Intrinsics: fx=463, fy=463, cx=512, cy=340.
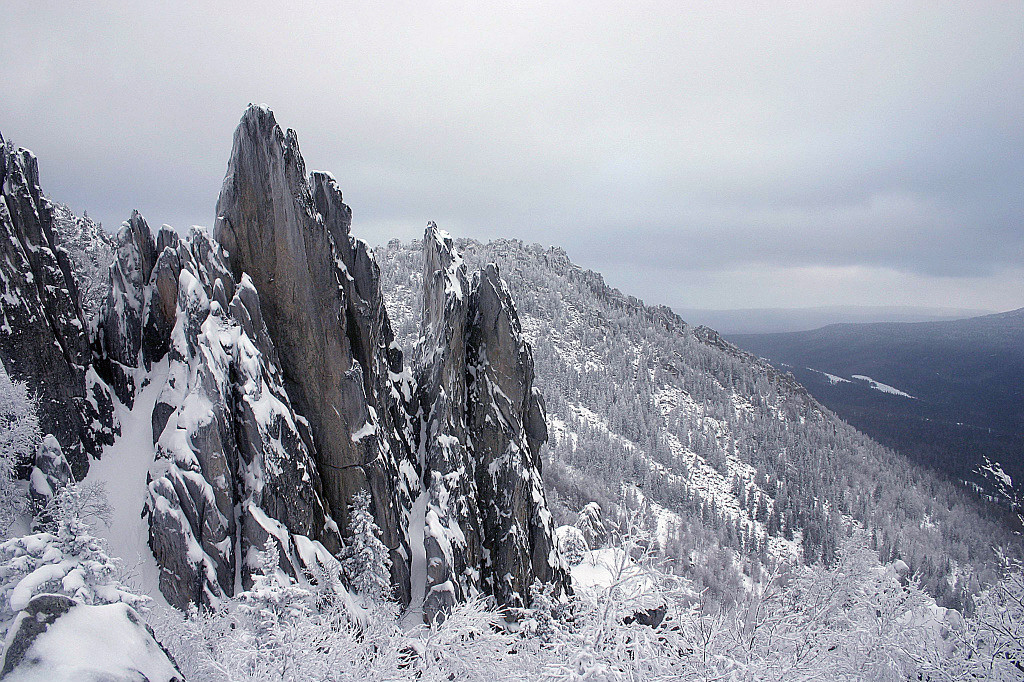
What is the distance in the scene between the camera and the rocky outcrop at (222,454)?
17.3m

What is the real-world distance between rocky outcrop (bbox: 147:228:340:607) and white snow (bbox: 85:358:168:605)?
58cm

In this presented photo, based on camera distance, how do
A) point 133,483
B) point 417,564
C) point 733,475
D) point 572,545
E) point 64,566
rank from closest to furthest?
Answer: point 64,566 → point 133,483 → point 417,564 → point 572,545 → point 733,475

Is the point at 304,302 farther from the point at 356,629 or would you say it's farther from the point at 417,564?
the point at 417,564

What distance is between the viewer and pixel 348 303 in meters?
24.0

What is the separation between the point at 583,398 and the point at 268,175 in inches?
5984

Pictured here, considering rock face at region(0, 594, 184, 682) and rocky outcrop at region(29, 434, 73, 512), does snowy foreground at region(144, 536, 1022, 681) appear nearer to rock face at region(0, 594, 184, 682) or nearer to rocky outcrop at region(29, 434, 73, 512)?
rock face at region(0, 594, 184, 682)

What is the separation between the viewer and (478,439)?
28141 millimetres

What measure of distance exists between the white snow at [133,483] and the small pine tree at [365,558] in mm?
6963

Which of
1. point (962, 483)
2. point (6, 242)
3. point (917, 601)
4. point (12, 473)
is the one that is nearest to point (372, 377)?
point (12, 473)

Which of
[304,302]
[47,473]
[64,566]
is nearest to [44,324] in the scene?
[47,473]

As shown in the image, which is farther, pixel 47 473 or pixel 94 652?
pixel 47 473

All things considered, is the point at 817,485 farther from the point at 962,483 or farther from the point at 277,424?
the point at 277,424

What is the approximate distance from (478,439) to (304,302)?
41.5 ft

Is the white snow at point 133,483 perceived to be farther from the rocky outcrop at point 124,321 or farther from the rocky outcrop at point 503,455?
the rocky outcrop at point 503,455
